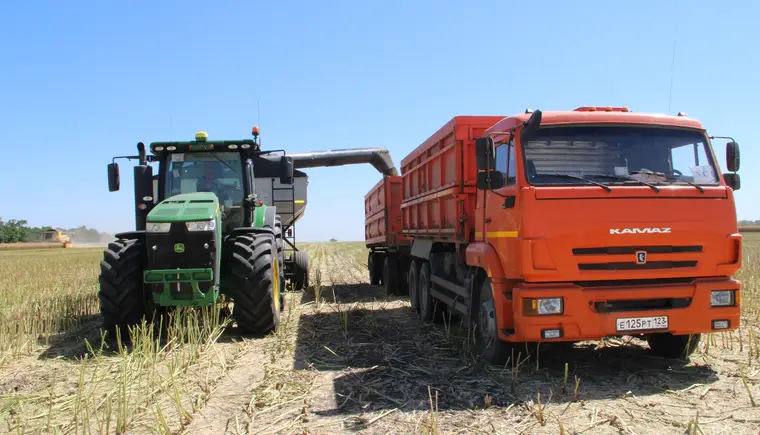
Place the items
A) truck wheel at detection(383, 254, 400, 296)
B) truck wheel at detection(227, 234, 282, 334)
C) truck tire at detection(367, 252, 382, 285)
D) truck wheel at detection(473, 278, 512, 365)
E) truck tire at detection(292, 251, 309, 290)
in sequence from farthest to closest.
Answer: truck tire at detection(367, 252, 382, 285) < truck tire at detection(292, 251, 309, 290) < truck wheel at detection(383, 254, 400, 296) < truck wheel at detection(227, 234, 282, 334) < truck wheel at detection(473, 278, 512, 365)

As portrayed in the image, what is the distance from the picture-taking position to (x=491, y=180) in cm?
576

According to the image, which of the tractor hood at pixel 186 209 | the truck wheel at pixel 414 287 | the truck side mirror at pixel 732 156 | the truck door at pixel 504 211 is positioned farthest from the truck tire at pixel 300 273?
the truck side mirror at pixel 732 156

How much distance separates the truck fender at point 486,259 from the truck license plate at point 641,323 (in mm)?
1127

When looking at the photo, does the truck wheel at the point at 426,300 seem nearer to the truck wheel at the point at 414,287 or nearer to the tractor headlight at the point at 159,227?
the truck wheel at the point at 414,287

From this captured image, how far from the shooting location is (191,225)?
22.8ft

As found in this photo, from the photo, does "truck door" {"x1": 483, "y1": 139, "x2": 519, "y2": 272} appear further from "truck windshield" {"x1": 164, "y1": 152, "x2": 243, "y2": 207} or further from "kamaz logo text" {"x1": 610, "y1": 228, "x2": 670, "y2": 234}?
"truck windshield" {"x1": 164, "y1": 152, "x2": 243, "y2": 207}

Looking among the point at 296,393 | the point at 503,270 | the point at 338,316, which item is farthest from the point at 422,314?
the point at 296,393

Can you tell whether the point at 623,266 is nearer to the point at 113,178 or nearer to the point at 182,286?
the point at 182,286

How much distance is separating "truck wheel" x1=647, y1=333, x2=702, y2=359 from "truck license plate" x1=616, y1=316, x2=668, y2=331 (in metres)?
0.75

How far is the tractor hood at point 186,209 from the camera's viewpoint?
6980 mm

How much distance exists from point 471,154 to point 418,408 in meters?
3.33

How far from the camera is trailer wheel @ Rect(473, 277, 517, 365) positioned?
224 inches

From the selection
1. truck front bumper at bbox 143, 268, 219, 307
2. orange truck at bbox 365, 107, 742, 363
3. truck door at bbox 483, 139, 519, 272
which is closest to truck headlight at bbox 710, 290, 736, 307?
orange truck at bbox 365, 107, 742, 363

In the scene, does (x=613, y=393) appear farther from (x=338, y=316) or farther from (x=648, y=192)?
(x=338, y=316)
